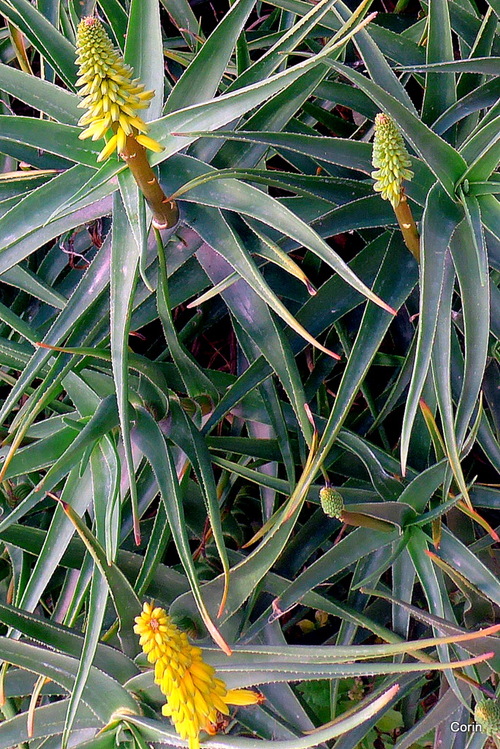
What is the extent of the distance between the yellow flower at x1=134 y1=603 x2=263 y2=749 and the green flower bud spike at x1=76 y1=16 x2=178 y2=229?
0.38 m

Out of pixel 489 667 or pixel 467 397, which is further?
pixel 489 667

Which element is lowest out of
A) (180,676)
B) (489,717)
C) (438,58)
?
(489,717)

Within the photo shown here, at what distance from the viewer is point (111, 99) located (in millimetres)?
→ 483

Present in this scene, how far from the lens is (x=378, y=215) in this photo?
2.31 feet

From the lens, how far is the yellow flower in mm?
516

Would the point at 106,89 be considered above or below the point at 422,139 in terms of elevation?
above

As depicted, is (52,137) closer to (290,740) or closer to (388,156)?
(388,156)

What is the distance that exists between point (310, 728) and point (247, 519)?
0.37 m

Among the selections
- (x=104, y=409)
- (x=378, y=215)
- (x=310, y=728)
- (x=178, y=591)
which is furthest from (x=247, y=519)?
(x=378, y=215)

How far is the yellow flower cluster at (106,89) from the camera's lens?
1.52 ft

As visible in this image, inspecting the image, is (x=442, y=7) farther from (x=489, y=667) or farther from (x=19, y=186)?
(x=489, y=667)

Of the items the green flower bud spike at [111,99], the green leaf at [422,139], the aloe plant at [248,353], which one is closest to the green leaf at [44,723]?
the aloe plant at [248,353]

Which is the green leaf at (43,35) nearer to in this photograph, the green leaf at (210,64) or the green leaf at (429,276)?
the green leaf at (210,64)

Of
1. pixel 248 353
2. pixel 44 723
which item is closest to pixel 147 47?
pixel 248 353
